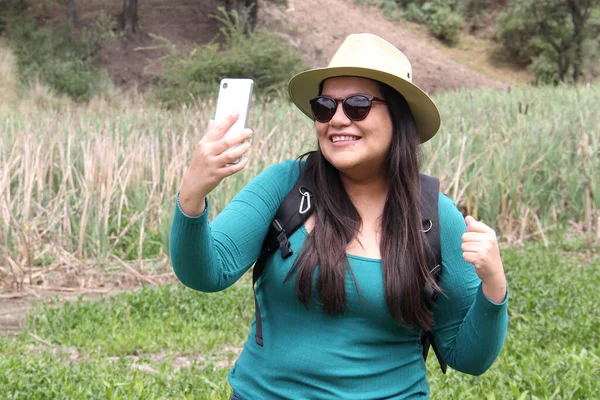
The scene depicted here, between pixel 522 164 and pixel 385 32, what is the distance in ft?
77.0

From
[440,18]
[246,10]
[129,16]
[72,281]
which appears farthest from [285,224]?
[440,18]

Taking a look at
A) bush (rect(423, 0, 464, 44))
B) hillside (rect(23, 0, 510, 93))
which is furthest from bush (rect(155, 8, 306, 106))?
bush (rect(423, 0, 464, 44))

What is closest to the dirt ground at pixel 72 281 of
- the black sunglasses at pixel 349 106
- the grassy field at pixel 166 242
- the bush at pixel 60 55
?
the grassy field at pixel 166 242

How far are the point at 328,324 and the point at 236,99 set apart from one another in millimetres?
607

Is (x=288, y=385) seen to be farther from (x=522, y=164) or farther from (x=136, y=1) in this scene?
(x=136, y=1)

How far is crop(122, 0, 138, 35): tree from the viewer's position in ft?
77.6

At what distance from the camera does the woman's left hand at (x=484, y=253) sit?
6.28ft

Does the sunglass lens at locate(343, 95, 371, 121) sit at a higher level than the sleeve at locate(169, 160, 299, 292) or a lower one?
higher

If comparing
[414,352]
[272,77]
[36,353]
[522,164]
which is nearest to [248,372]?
[414,352]

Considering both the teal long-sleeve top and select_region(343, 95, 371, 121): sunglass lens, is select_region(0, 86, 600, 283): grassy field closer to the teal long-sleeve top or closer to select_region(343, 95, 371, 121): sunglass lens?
the teal long-sleeve top

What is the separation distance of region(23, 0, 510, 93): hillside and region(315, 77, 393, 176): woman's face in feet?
63.4

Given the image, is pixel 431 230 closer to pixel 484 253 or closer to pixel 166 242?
pixel 484 253

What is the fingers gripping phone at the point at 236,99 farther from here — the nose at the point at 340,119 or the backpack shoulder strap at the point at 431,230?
the backpack shoulder strap at the point at 431,230

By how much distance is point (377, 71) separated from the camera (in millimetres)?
2105
